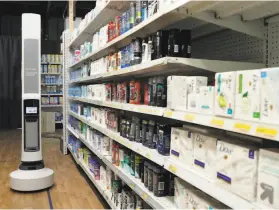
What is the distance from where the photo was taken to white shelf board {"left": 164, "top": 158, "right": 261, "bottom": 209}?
1.26 meters

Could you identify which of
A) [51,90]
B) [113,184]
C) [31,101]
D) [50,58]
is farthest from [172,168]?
[50,58]

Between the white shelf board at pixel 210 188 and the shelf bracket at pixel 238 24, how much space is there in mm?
849

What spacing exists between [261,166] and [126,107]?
1.52m

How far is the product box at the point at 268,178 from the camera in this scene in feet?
3.63

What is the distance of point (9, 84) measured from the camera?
32.4 ft

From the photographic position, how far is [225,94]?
134 centimetres

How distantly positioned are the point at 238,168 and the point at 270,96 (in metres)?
0.35

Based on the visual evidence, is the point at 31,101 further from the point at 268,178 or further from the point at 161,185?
the point at 268,178

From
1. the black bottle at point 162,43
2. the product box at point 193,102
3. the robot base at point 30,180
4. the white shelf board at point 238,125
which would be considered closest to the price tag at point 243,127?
the white shelf board at point 238,125

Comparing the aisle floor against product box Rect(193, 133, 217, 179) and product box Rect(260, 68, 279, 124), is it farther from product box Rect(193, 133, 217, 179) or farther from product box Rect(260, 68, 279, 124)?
product box Rect(260, 68, 279, 124)

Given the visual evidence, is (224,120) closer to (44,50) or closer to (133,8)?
(133,8)

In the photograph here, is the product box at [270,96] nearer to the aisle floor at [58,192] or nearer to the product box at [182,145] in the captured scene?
the product box at [182,145]

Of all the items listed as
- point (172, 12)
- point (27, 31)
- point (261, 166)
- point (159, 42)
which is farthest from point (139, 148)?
point (27, 31)

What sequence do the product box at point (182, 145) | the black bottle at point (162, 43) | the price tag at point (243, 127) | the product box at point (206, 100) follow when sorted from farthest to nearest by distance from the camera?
the black bottle at point (162, 43)
the product box at point (182, 145)
the product box at point (206, 100)
the price tag at point (243, 127)
